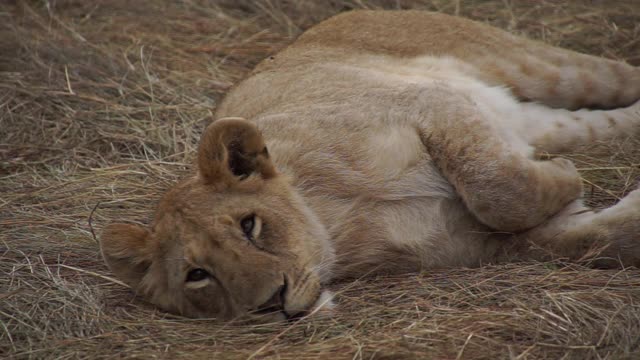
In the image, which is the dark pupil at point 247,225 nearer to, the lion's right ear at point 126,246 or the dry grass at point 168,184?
the dry grass at point 168,184

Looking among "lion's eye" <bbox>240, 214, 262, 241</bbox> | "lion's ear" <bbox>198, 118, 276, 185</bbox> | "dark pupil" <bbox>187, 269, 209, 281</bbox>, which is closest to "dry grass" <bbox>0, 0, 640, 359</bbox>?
"dark pupil" <bbox>187, 269, 209, 281</bbox>

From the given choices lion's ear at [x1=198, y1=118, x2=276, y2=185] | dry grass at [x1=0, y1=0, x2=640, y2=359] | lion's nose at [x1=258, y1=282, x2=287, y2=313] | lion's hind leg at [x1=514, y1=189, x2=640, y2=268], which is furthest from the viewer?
lion's hind leg at [x1=514, y1=189, x2=640, y2=268]

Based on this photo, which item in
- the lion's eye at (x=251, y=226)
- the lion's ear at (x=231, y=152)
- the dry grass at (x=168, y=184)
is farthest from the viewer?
the lion's ear at (x=231, y=152)

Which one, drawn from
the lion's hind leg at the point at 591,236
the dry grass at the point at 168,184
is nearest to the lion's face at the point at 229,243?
the dry grass at the point at 168,184

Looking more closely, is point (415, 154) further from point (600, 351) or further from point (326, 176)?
point (600, 351)

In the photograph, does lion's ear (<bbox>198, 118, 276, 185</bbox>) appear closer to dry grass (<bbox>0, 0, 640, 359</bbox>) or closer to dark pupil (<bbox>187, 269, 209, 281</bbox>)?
dark pupil (<bbox>187, 269, 209, 281</bbox>)

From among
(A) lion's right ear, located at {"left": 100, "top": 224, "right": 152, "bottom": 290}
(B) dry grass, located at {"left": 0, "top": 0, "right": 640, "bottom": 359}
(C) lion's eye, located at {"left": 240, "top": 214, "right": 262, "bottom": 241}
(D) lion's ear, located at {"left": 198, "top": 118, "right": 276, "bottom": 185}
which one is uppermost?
(D) lion's ear, located at {"left": 198, "top": 118, "right": 276, "bottom": 185}

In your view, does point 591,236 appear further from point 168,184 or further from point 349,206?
point 168,184

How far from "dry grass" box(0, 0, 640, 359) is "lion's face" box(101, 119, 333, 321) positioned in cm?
10

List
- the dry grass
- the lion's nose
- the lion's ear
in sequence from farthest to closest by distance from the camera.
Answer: the lion's ear
the lion's nose
the dry grass

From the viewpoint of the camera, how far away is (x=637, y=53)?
637cm

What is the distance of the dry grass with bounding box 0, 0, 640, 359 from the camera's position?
11.6ft

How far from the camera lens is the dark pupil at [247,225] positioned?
3.79 meters

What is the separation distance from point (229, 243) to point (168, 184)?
1.68 m
